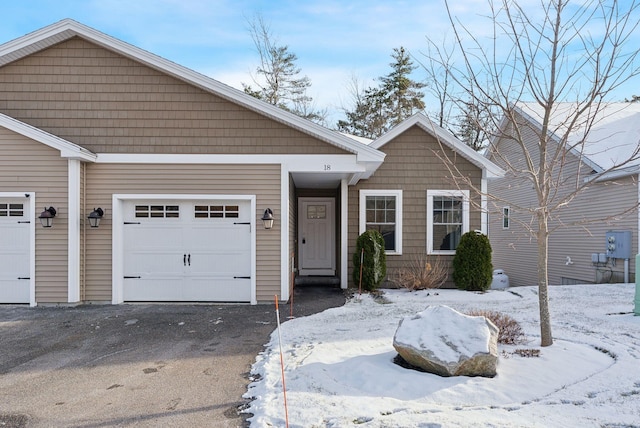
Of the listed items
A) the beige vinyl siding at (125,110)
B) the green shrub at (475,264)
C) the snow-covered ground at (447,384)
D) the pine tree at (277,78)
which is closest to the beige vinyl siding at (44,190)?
the beige vinyl siding at (125,110)

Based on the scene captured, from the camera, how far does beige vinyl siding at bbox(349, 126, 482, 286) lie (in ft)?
35.2

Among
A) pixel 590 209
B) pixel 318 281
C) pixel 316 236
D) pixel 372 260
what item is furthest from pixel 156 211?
pixel 590 209

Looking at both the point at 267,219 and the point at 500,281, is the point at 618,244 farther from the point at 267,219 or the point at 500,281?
the point at 267,219

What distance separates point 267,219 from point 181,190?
1748 millimetres

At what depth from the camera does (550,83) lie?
4.87 metres

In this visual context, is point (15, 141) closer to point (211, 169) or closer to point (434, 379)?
point (211, 169)

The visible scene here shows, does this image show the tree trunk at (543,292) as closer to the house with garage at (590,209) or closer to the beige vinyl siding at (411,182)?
the house with garage at (590,209)

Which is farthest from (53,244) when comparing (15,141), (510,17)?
(510,17)

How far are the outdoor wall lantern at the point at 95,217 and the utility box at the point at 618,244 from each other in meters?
11.6

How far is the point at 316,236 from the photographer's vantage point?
12844 millimetres

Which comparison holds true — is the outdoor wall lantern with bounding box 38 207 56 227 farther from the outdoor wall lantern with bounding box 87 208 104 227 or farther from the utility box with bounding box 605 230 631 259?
the utility box with bounding box 605 230 631 259

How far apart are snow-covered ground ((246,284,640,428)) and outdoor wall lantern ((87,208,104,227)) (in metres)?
4.24

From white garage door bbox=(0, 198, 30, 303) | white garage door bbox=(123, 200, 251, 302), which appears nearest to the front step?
white garage door bbox=(123, 200, 251, 302)

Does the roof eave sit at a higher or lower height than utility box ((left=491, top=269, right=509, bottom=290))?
higher
